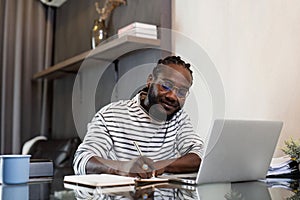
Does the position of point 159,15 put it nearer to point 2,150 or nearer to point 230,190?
point 230,190

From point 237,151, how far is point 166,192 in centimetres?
36

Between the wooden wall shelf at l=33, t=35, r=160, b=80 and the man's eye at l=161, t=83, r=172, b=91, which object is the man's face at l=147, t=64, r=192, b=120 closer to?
the man's eye at l=161, t=83, r=172, b=91

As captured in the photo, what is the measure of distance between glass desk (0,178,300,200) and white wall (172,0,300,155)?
0.62 m

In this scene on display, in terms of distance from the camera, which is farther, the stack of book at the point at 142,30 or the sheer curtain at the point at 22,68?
the sheer curtain at the point at 22,68

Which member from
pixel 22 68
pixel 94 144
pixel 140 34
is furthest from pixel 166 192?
pixel 22 68

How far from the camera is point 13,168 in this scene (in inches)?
48.2

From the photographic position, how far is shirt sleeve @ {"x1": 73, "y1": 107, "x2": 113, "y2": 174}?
157 cm

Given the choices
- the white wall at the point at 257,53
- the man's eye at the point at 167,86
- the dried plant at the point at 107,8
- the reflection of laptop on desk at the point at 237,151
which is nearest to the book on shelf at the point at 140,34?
the white wall at the point at 257,53

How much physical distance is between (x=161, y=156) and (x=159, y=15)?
1.28 metres

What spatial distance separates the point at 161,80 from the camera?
135 cm

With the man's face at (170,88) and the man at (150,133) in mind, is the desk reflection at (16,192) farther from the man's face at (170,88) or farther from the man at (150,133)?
the man's face at (170,88)

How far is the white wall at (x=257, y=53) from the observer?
1.80m

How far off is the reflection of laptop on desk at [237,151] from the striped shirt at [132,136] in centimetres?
19

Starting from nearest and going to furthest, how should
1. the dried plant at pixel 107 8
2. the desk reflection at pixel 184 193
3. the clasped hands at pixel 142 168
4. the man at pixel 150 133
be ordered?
the desk reflection at pixel 184 193, the clasped hands at pixel 142 168, the man at pixel 150 133, the dried plant at pixel 107 8
